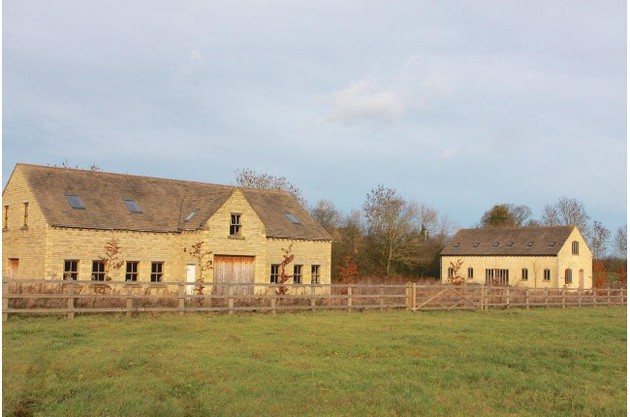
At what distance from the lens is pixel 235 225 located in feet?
107

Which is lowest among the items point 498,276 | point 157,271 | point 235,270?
point 498,276

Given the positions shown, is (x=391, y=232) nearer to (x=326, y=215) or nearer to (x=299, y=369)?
(x=326, y=215)

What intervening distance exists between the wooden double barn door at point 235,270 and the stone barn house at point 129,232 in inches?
1.9

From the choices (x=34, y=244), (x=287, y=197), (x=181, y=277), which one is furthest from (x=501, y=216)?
(x=34, y=244)

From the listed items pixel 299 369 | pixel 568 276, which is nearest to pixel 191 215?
pixel 299 369

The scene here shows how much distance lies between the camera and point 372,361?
532 inches

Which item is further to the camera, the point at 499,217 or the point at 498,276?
the point at 499,217

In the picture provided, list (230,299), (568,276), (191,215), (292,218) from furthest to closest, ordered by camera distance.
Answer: (568,276) → (292,218) → (191,215) → (230,299)

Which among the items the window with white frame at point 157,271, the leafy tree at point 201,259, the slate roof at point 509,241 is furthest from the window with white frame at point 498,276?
the window with white frame at point 157,271

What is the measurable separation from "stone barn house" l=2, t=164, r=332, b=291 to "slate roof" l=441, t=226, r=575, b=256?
28.1m

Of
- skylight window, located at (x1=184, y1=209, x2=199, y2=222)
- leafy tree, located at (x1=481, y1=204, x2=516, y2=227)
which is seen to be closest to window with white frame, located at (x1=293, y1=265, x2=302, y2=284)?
skylight window, located at (x1=184, y1=209, x2=199, y2=222)

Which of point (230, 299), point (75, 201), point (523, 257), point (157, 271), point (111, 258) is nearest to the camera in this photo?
point (230, 299)

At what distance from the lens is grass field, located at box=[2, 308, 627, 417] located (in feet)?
31.9

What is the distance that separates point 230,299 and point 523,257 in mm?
40197
